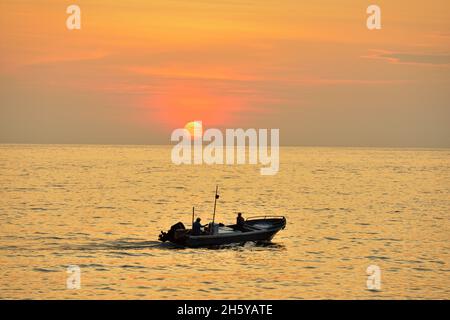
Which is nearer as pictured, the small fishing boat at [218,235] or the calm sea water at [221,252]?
the calm sea water at [221,252]

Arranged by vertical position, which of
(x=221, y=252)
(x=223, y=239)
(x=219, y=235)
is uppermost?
(x=219, y=235)

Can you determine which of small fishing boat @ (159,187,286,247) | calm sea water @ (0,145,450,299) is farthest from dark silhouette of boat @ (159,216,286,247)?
calm sea water @ (0,145,450,299)

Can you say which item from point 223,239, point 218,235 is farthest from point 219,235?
point 223,239

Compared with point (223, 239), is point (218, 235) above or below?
above

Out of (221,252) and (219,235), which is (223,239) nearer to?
(219,235)

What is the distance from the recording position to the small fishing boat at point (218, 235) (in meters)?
41.4

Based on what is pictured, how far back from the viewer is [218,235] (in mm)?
42031

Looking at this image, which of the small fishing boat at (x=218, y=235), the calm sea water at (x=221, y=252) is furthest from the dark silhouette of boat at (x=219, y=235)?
the calm sea water at (x=221, y=252)

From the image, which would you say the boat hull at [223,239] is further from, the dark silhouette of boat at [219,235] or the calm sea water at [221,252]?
the calm sea water at [221,252]

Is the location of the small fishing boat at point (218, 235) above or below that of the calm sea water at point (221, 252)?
above

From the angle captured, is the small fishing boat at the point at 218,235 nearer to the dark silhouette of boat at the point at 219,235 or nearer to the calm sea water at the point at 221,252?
the dark silhouette of boat at the point at 219,235

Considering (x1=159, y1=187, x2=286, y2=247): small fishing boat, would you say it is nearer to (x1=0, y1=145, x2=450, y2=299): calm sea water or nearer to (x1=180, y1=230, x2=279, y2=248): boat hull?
(x1=180, y1=230, x2=279, y2=248): boat hull
